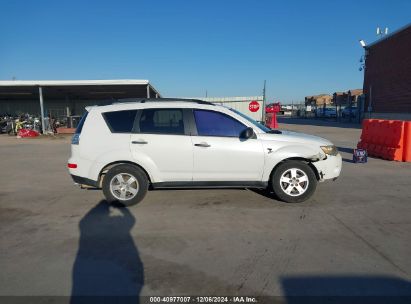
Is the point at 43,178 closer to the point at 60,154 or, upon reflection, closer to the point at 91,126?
the point at 91,126

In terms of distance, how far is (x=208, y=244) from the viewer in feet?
14.6

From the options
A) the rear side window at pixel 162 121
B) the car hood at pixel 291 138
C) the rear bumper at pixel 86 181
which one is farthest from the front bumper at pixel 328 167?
the rear bumper at pixel 86 181

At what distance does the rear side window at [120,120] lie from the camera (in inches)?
238

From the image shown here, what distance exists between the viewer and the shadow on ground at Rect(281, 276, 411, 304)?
320 centimetres

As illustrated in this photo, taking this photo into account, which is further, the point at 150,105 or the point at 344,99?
the point at 344,99

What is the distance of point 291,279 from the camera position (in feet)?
11.7

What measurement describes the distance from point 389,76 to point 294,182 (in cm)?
3015

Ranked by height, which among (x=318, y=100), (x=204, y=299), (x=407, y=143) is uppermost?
(x=318, y=100)

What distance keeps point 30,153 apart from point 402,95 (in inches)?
1109

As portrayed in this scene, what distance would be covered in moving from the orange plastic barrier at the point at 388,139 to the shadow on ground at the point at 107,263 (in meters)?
8.78

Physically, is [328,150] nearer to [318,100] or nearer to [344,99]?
[344,99]

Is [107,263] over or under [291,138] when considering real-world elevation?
under

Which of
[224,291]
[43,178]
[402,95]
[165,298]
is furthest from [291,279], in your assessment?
[402,95]

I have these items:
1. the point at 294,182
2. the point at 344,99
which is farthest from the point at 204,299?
the point at 344,99
